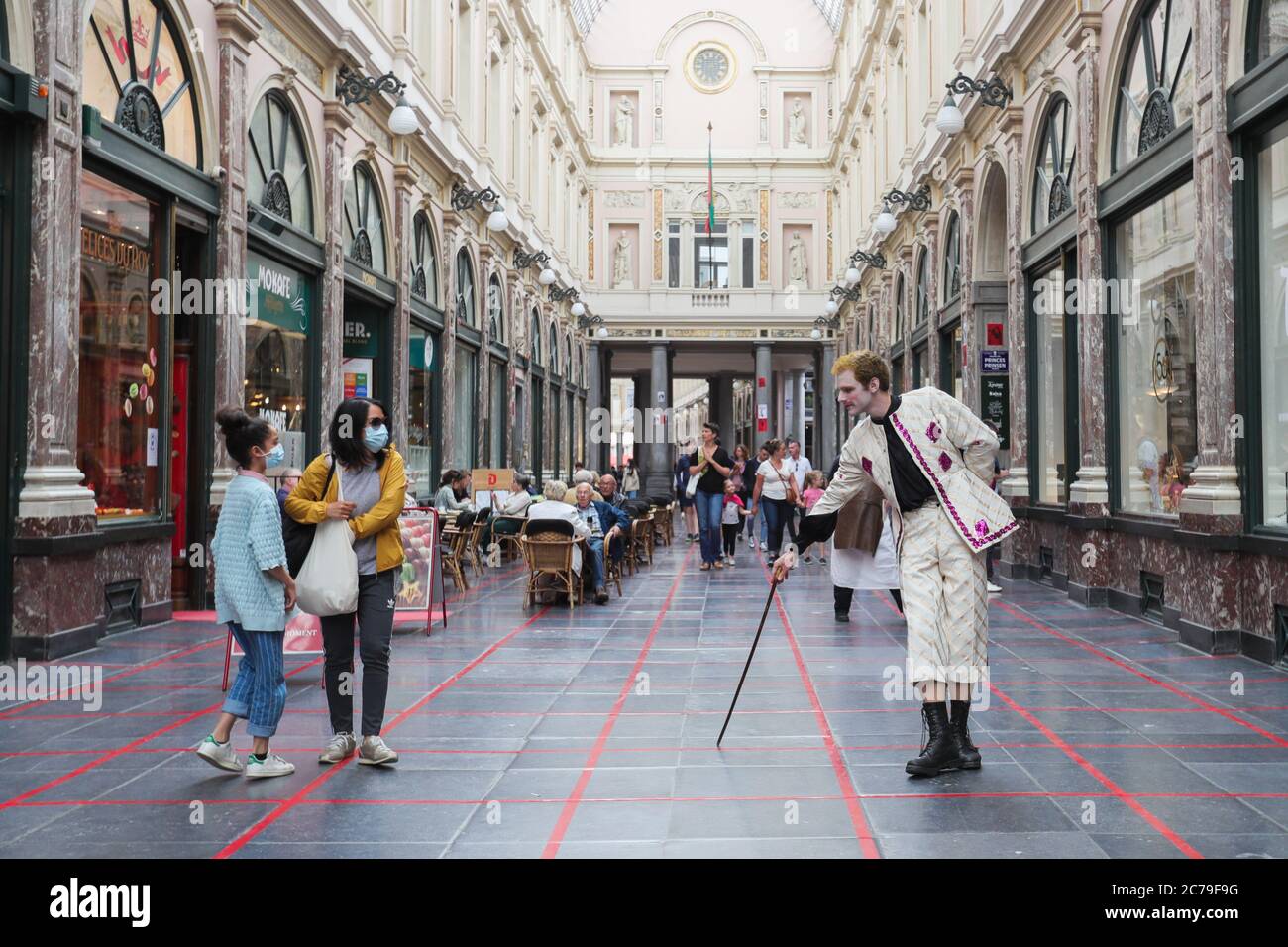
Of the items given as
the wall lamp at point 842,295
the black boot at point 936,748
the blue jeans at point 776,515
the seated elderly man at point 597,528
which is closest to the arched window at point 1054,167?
the blue jeans at point 776,515

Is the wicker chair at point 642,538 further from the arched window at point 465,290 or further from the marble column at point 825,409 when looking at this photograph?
the marble column at point 825,409

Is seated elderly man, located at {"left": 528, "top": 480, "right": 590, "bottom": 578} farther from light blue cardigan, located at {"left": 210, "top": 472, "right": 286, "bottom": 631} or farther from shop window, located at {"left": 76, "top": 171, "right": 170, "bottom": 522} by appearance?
light blue cardigan, located at {"left": 210, "top": 472, "right": 286, "bottom": 631}

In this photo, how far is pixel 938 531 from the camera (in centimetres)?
494

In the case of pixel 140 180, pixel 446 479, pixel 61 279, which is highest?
pixel 140 180

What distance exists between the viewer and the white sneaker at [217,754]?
4926mm

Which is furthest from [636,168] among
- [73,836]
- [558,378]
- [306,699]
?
[73,836]

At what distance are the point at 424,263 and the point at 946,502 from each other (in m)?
14.0

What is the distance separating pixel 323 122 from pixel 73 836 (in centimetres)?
1048

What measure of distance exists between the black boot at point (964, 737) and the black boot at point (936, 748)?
0.06m

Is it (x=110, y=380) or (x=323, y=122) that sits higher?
(x=323, y=122)

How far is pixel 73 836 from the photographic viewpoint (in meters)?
4.14
